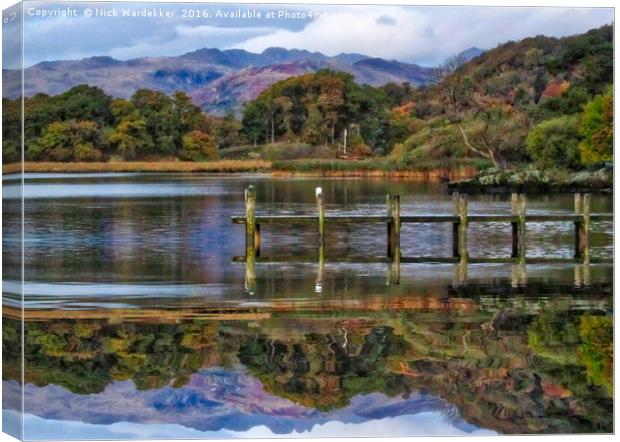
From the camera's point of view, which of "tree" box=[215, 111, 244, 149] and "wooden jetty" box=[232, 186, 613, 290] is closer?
"tree" box=[215, 111, 244, 149]

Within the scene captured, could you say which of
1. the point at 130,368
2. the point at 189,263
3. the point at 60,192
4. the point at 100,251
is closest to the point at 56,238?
the point at 100,251

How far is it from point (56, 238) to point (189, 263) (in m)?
2.74

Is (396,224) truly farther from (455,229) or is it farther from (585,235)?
(585,235)

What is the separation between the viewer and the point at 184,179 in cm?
1519

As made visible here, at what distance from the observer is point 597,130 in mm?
15234

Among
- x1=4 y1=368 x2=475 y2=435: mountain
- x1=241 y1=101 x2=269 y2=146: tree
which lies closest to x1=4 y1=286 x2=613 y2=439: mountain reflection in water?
x1=4 y1=368 x2=475 y2=435: mountain

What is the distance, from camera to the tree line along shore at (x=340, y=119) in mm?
13617

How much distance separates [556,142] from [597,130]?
182 centimetres

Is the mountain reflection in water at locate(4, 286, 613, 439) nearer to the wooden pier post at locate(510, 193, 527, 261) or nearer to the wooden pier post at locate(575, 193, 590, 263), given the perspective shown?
the wooden pier post at locate(575, 193, 590, 263)

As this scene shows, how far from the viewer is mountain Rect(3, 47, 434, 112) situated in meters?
12.7

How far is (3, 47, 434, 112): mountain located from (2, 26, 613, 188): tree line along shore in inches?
5.4

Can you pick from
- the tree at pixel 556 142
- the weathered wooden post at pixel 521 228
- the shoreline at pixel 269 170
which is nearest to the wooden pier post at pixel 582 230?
the weathered wooden post at pixel 521 228

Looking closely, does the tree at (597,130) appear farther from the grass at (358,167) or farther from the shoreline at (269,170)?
the grass at (358,167)

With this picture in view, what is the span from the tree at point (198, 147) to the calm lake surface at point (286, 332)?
11.5 inches
